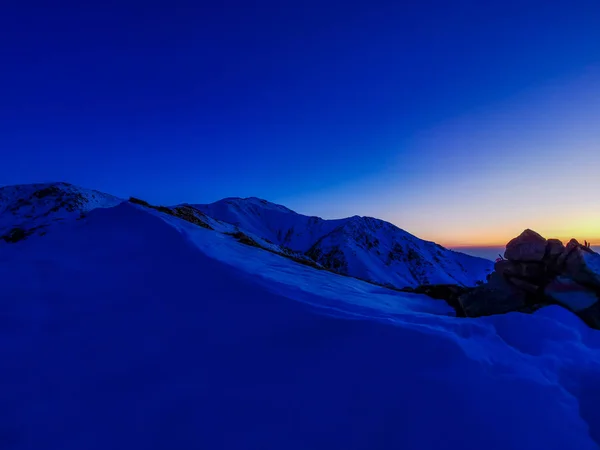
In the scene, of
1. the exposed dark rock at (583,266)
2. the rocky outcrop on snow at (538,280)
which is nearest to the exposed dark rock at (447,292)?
the rocky outcrop on snow at (538,280)

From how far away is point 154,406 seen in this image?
435cm

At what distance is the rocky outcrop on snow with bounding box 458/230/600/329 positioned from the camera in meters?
9.46

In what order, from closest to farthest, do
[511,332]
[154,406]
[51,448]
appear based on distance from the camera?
[51,448], [154,406], [511,332]

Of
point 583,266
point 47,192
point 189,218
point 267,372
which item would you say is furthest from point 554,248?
point 47,192

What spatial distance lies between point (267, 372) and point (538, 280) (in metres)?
9.68

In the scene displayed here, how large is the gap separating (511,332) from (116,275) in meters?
8.48

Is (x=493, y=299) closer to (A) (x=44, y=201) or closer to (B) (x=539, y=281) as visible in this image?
(B) (x=539, y=281)

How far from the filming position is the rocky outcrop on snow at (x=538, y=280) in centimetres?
946

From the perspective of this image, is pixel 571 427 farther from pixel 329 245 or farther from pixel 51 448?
pixel 329 245

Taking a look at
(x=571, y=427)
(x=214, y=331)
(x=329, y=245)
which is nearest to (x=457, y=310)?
(x=571, y=427)

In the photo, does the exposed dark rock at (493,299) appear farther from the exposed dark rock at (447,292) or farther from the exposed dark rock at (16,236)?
the exposed dark rock at (16,236)

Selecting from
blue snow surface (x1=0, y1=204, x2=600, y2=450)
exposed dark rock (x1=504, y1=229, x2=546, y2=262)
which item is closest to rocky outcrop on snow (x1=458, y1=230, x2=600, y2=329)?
exposed dark rock (x1=504, y1=229, x2=546, y2=262)

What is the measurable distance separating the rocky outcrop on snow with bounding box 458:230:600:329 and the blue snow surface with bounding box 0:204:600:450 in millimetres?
2174

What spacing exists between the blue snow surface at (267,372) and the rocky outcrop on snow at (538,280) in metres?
2.17
